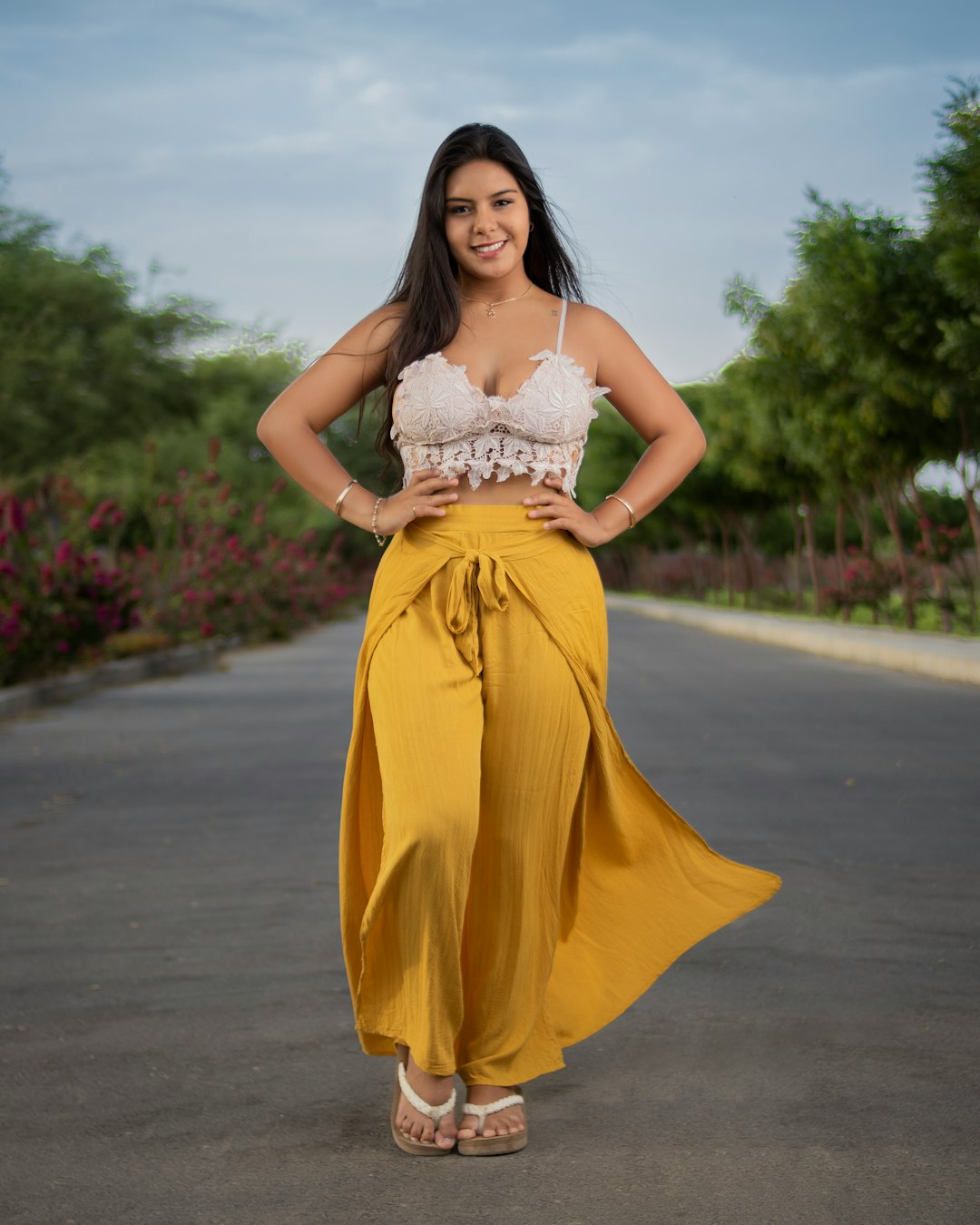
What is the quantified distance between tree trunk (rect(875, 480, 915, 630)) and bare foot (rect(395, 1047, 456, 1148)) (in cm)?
2733

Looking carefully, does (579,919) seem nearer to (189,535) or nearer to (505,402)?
(505,402)

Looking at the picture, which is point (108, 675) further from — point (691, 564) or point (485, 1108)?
point (691, 564)

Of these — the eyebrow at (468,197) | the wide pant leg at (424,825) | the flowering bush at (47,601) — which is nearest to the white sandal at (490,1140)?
the wide pant leg at (424,825)

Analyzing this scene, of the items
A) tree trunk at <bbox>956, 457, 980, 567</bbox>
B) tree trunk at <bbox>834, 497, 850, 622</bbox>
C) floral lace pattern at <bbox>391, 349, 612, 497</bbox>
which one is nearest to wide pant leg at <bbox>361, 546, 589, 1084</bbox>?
floral lace pattern at <bbox>391, 349, 612, 497</bbox>

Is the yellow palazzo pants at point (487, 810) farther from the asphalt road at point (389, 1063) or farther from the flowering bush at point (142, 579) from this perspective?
the flowering bush at point (142, 579)

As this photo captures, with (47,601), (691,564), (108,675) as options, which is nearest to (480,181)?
(47,601)

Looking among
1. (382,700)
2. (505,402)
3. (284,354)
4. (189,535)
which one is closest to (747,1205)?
(382,700)

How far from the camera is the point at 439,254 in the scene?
383 centimetres

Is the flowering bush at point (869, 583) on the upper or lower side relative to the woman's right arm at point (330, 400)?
lower

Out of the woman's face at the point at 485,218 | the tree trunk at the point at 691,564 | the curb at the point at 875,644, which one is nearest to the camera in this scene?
the woman's face at the point at 485,218

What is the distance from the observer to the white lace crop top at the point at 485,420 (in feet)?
12.0

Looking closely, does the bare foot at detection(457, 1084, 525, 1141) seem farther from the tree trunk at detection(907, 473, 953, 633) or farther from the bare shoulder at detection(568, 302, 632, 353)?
the tree trunk at detection(907, 473, 953, 633)

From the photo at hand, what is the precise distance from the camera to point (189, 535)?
27969 millimetres

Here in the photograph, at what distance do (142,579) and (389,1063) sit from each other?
830 inches
